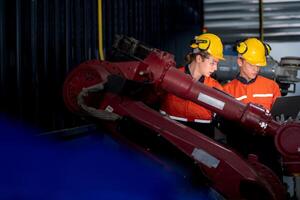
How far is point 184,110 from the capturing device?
365cm

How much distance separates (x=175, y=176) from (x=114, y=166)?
407 mm

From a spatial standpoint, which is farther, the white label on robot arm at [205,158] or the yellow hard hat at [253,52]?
the yellow hard hat at [253,52]

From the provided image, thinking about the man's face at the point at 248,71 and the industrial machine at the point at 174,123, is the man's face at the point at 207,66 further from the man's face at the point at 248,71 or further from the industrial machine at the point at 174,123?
the industrial machine at the point at 174,123

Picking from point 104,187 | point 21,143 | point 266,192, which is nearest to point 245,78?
point 266,192

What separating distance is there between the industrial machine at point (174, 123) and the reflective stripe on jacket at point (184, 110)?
858 mm

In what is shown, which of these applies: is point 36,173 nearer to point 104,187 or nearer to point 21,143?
point 21,143

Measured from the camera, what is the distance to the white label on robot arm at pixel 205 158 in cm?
270

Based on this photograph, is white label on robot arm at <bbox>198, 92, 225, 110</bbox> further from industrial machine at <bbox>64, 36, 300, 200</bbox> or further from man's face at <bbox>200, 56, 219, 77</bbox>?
man's face at <bbox>200, 56, 219, 77</bbox>

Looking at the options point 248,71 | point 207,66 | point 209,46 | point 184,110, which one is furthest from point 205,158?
point 248,71

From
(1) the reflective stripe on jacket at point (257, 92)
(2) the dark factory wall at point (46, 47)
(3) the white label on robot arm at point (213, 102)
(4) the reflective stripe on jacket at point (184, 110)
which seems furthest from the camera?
(1) the reflective stripe on jacket at point (257, 92)

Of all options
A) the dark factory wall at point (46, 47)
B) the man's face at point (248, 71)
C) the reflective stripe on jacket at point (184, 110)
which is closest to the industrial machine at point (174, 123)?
the dark factory wall at point (46, 47)

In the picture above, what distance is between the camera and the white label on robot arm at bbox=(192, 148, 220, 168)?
106 inches

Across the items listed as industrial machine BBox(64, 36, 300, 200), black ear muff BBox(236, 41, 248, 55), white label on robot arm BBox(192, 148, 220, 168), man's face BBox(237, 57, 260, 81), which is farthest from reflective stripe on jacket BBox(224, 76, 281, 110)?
white label on robot arm BBox(192, 148, 220, 168)

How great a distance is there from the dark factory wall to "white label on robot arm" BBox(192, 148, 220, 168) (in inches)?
39.8
